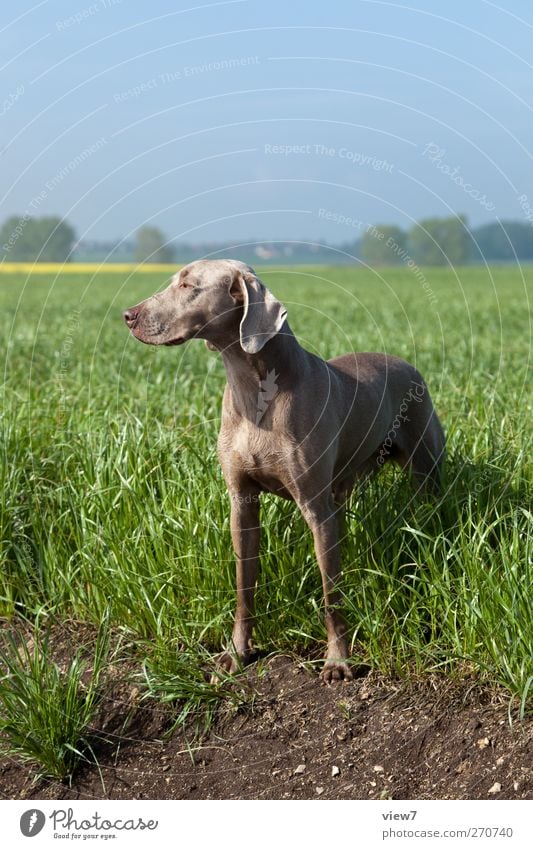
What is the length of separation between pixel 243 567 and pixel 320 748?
81 centimetres

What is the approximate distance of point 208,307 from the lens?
3.42 meters

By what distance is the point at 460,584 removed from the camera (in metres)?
3.97

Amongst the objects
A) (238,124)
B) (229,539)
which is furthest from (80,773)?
(238,124)

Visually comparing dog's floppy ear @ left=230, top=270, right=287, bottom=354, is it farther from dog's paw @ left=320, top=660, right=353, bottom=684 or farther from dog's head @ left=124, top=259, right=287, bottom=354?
dog's paw @ left=320, top=660, right=353, bottom=684

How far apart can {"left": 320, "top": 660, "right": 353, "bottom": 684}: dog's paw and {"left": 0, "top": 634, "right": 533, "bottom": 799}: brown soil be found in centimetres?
4

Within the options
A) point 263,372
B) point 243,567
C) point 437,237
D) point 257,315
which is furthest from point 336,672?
point 437,237

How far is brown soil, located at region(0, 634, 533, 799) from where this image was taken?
3.58 metres

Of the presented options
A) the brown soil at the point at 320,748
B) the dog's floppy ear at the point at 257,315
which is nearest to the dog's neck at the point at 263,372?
the dog's floppy ear at the point at 257,315

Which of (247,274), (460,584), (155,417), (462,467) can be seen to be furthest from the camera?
(155,417)

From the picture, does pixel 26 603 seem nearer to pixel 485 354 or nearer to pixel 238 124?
pixel 238 124

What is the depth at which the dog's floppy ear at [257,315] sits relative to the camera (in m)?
3.36

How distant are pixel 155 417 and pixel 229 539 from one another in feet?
5.36

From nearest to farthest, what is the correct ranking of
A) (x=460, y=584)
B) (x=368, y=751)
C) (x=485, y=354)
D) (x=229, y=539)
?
(x=368, y=751)
(x=460, y=584)
(x=229, y=539)
(x=485, y=354)

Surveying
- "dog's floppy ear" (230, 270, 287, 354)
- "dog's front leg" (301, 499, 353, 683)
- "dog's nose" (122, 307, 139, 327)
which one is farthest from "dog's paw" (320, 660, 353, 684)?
"dog's nose" (122, 307, 139, 327)
